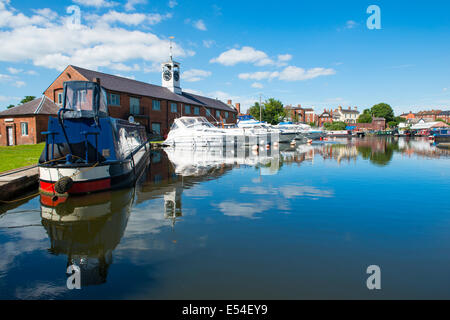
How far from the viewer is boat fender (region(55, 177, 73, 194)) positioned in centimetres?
859

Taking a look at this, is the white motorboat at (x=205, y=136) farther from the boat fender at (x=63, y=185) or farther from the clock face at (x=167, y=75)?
the boat fender at (x=63, y=185)

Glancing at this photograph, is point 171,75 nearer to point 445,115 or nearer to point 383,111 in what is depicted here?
point 383,111

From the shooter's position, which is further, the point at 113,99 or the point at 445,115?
the point at 445,115

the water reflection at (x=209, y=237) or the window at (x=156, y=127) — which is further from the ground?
the window at (x=156, y=127)

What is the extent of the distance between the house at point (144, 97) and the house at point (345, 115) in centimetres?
9527

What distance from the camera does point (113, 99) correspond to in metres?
→ 31.2

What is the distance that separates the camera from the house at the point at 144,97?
30.3 m

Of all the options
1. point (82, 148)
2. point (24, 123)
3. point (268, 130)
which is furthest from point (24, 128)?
point (268, 130)

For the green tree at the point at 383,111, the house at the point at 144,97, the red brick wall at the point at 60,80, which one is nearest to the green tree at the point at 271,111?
the house at the point at 144,97

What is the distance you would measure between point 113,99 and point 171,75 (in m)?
15.0

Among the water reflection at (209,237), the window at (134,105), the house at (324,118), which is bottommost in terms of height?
→ the water reflection at (209,237)

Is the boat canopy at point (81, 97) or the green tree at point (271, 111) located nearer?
the boat canopy at point (81, 97)

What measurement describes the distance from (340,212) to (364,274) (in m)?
3.36
